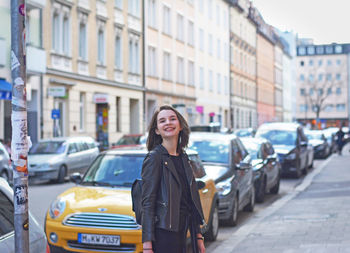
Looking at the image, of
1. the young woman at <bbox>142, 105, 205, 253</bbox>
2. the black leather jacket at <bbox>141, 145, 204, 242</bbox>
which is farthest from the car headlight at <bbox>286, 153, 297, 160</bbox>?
the black leather jacket at <bbox>141, 145, 204, 242</bbox>

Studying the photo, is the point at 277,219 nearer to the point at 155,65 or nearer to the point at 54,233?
the point at 54,233

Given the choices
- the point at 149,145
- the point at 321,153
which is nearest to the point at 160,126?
the point at 149,145

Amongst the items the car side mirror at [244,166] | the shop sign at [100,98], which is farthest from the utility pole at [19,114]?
the shop sign at [100,98]

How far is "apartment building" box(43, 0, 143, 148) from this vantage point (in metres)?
30.9

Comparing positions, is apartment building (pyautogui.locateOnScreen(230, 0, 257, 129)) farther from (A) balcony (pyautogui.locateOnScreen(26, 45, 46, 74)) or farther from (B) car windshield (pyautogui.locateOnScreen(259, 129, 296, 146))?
(B) car windshield (pyautogui.locateOnScreen(259, 129, 296, 146))

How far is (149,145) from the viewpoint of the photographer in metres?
5.14

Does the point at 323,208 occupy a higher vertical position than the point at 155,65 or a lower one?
lower

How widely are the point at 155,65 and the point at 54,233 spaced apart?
120 ft

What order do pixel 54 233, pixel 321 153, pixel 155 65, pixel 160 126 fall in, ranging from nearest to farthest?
pixel 160 126, pixel 54 233, pixel 321 153, pixel 155 65

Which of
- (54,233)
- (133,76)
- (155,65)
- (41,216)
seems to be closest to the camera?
(54,233)

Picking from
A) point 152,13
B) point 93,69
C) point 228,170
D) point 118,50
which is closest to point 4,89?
point 93,69

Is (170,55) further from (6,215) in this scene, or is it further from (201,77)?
(6,215)

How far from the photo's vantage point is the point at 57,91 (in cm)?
2917

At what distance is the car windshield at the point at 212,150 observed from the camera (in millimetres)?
12914
